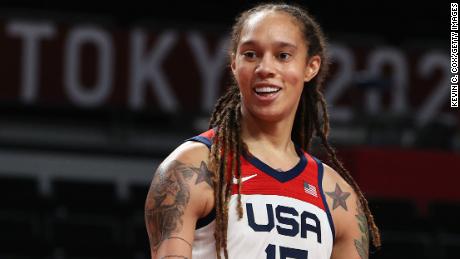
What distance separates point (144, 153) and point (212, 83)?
121 centimetres

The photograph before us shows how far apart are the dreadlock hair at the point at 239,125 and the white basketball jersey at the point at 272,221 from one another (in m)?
0.03

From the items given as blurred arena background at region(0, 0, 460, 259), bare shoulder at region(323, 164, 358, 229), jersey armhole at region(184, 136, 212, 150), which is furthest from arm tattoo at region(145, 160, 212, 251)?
blurred arena background at region(0, 0, 460, 259)

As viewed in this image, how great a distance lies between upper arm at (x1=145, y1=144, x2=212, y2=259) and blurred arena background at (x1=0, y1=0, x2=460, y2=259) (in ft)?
17.3

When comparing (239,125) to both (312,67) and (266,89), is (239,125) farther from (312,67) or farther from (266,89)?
(312,67)

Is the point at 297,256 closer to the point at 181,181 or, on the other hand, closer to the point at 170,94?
the point at 181,181

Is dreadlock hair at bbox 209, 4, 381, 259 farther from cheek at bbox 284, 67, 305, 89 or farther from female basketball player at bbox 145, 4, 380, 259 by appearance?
cheek at bbox 284, 67, 305, 89

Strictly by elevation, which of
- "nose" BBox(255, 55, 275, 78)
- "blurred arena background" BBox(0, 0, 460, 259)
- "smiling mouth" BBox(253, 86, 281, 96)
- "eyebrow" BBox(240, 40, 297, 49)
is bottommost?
"blurred arena background" BBox(0, 0, 460, 259)

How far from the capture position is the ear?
323 cm

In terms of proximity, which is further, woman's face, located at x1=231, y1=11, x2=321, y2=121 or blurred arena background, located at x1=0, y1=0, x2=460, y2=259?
blurred arena background, located at x1=0, y1=0, x2=460, y2=259

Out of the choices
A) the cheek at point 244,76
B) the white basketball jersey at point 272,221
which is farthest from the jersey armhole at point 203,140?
the cheek at point 244,76

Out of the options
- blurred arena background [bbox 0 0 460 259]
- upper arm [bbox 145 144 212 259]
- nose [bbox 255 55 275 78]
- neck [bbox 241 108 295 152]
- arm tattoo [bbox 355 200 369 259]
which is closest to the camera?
upper arm [bbox 145 144 212 259]

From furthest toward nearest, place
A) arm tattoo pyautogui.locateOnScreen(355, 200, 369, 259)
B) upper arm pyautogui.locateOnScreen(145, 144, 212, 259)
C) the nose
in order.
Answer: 1. arm tattoo pyautogui.locateOnScreen(355, 200, 369, 259)
2. the nose
3. upper arm pyautogui.locateOnScreen(145, 144, 212, 259)

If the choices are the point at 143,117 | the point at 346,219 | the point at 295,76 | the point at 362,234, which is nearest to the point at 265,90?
the point at 295,76

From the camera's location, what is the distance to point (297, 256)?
3023 millimetres
